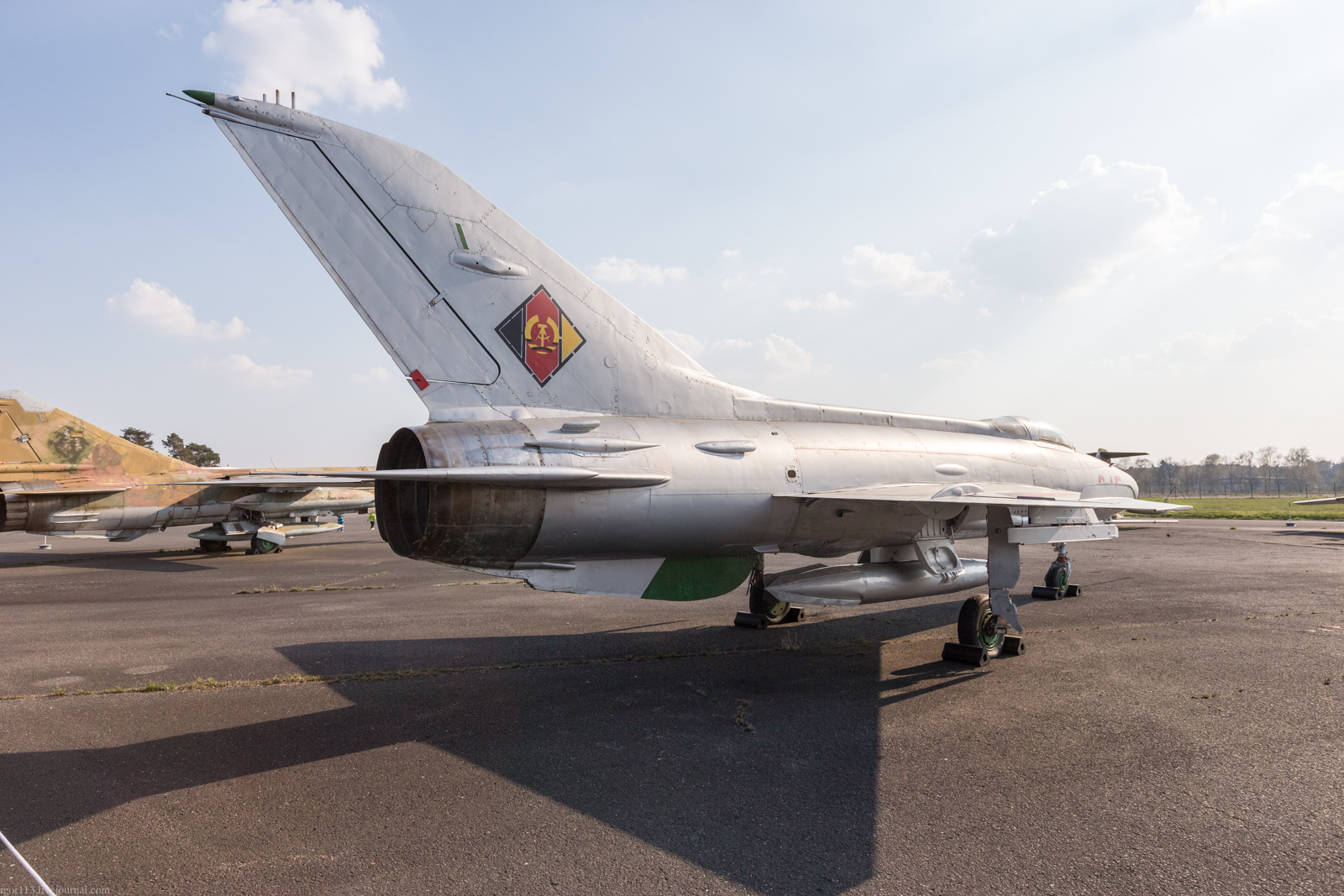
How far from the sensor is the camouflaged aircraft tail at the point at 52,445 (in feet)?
50.4

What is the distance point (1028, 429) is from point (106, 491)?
20.2 meters

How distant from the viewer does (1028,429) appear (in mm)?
9805

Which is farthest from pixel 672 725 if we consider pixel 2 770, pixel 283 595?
pixel 283 595

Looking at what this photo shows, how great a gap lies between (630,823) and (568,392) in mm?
3411

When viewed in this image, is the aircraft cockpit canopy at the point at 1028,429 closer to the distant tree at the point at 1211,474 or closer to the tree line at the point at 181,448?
the tree line at the point at 181,448

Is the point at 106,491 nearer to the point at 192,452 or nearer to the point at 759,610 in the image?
the point at 759,610

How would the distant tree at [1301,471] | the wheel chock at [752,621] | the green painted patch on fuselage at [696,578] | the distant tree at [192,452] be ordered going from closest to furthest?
the green painted patch on fuselage at [696,578] → the wheel chock at [752,621] → the distant tree at [192,452] → the distant tree at [1301,471]

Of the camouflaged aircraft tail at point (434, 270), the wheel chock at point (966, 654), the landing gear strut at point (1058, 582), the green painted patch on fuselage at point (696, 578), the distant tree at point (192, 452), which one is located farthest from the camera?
the distant tree at point (192, 452)

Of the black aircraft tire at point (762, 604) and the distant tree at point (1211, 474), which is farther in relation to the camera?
the distant tree at point (1211, 474)

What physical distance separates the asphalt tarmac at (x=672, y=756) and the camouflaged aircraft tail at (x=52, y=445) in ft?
28.5

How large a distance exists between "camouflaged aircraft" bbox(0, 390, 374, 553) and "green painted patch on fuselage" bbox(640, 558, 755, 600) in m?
10.6

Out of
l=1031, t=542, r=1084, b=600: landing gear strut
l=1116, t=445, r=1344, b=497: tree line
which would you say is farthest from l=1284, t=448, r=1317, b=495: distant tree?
l=1031, t=542, r=1084, b=600: landing gear strut

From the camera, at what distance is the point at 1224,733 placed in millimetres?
4883

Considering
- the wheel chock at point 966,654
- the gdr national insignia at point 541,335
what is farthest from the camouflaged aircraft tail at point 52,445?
the wheel chock at point 966,654
